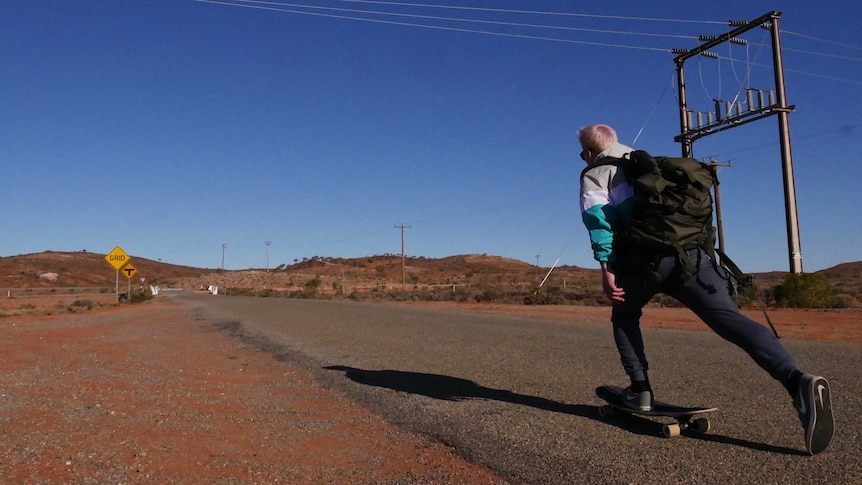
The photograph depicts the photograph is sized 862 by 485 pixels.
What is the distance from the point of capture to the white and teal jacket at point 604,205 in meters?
4.02

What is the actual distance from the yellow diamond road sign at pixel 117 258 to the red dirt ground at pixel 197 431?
86.2 ft

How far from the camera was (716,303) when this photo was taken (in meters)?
3.88

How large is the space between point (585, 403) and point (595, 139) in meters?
2.11

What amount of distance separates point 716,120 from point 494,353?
19.8 m

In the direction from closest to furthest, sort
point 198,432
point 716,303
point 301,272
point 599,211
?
point 716,303 < point 599,211 < point 198,432 < point 301,272

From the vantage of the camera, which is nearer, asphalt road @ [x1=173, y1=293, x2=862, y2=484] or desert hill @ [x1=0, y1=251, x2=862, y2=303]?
asphalt road @ [x1=173, y1=293, x2=862, y2=484]

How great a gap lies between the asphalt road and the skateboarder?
289mm

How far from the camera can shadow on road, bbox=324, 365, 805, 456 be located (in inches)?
159

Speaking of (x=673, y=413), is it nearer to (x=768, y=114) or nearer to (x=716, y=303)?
(x=716, y=303)

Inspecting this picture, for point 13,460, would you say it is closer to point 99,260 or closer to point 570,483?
point 570,483

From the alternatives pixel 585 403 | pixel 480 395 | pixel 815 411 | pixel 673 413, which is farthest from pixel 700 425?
pixel 480 395

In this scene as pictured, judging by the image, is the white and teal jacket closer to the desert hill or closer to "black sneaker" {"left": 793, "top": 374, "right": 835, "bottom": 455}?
"black sneaker" {"left": 793, "top": 374, "right": 835, "bottom": 455}

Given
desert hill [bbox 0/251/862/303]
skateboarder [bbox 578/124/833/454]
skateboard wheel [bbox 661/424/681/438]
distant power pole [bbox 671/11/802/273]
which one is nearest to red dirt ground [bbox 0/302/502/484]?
skateboard wheel [bbox 661/424/681/438]

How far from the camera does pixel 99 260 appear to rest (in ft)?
506
